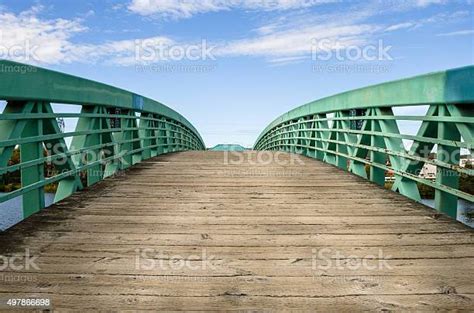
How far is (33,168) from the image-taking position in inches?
181

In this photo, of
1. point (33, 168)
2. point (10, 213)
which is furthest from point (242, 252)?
point (10, 213)

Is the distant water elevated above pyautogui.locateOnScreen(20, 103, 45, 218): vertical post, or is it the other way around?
pyautogui.locateOnScreen(20, 103, 45, 218): vertical post

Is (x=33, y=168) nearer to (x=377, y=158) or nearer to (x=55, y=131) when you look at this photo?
(x=55, y=131)

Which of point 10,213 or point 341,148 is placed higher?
point 341,148

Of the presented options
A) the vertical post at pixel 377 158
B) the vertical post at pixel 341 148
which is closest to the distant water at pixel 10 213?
the vertical post at pixel 377 158

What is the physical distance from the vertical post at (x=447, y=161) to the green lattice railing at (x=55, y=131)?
4.00m

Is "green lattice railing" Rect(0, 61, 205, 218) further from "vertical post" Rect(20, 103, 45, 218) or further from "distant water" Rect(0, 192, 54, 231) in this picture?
"distant water" Rect(0, 192, 54, 231)

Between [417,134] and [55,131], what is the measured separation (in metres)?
4.01

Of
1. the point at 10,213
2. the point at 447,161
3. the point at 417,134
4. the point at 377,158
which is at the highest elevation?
the point at 417,134

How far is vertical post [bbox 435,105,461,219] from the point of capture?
4585 millimetres

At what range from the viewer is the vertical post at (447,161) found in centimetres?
459

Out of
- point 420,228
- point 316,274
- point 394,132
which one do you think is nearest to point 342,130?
point 394,132

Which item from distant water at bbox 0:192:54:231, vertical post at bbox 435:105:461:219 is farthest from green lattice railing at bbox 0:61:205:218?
vertical post at bbox 435:105:461:219

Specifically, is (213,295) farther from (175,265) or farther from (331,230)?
(331,230)
